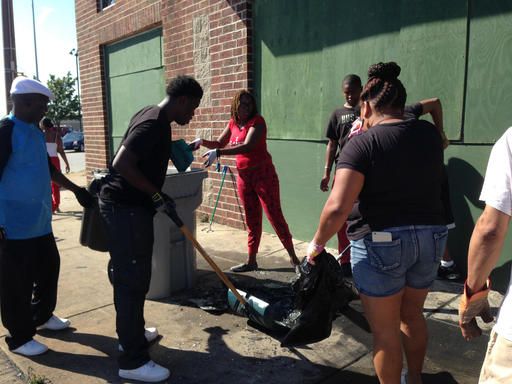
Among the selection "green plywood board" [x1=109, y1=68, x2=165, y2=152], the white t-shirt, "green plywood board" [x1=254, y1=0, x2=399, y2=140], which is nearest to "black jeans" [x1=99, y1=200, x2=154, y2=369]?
the white t-shirt

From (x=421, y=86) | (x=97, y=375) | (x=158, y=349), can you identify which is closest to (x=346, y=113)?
(x=421, y=86)

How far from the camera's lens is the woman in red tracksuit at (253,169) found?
465 cm

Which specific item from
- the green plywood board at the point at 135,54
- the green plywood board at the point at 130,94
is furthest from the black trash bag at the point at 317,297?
the green plywood board at the point at 135,54

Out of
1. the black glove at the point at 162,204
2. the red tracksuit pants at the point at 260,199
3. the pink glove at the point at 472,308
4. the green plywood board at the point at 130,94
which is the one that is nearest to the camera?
the pink glove at the point at 472,308

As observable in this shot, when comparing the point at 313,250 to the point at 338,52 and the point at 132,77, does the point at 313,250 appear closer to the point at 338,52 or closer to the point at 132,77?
the point at 338,52

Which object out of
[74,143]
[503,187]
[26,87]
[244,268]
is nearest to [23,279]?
[26,87]

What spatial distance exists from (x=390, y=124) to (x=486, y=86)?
2.41 m

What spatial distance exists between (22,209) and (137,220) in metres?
0.92

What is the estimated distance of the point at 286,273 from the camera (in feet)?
16.3

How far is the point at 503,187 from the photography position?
61.7 inches

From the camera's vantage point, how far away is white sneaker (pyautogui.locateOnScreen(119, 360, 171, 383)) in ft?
9.80

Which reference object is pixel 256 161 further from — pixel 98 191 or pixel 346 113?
pixel 98 191

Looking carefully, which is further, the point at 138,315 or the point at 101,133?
the point at 101,133

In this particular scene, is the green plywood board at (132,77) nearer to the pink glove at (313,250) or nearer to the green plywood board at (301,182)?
the green plywood board at (301,182)
